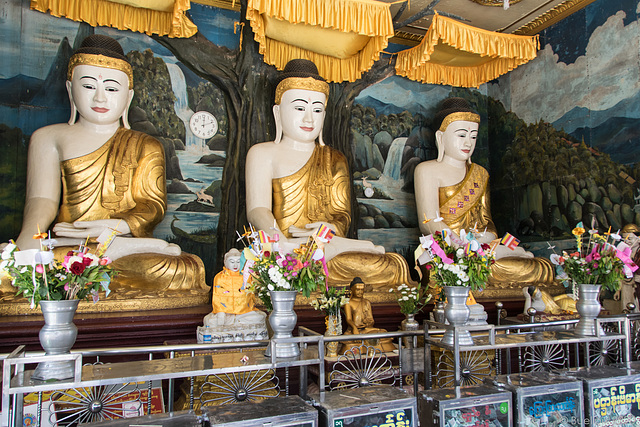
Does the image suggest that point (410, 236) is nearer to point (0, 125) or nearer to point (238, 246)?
point (238, 246)

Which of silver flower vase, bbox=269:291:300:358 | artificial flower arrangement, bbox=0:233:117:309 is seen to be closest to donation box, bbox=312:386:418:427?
silver flower vase, bbox=269:291:300:358

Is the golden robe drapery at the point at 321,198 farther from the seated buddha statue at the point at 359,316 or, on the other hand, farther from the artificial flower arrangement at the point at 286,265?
the artificial flower arrangement at the point at 286,265

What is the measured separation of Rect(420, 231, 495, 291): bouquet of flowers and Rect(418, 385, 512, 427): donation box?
2.03 ft

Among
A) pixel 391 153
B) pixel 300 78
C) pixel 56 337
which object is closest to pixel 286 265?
pixel 56 337

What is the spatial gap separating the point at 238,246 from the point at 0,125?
108 inches

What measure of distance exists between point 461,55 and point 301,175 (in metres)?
2.72

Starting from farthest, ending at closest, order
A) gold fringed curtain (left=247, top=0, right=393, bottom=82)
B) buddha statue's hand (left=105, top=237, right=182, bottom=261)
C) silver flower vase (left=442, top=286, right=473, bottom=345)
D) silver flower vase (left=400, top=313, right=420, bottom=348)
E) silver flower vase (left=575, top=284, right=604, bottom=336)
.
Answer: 1. gold fringed curtain (left=247, top=0, right=393, bottom=82)
2. buddha statue's hand (left=105, top=237, right=182, bottom=261)
3. silver flower vase (left=400, top=313, right=420, bottom=348)
4. silver flower vase (left=575, top=284, right=604, bottom=336)
5. silver flower vase (left=442, top=286, right=473, bottom=345)

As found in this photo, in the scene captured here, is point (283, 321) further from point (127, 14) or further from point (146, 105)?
point (127, 14)

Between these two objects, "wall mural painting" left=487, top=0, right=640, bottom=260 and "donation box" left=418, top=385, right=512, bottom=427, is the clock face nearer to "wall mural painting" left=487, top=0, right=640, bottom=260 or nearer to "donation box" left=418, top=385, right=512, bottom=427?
"wall mural painting" left=487, top=0, right=640, bottom=260

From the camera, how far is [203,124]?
5812mm

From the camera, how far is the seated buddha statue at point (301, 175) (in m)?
5.14

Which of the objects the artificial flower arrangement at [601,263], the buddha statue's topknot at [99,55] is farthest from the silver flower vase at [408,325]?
the buddha statue's topknot at [99,55]

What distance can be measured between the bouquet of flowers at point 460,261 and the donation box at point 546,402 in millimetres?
565

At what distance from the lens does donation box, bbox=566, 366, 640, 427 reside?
8.23ft
